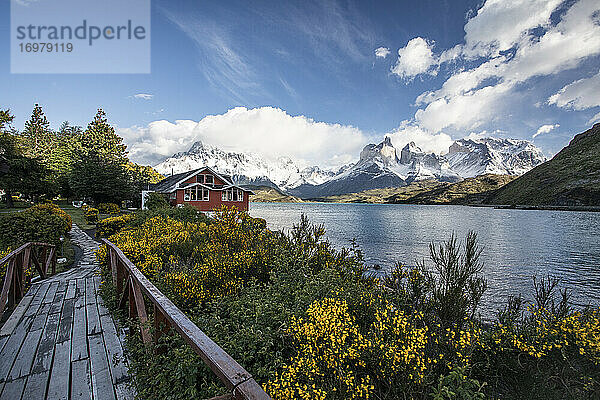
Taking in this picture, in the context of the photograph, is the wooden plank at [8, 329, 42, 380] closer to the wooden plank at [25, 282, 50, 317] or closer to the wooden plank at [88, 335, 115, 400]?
the wooden plank at [88, 335, 115, 400]

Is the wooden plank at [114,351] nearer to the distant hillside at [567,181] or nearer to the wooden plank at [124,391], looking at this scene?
the wooden plank at [124,391]

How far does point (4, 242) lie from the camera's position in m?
9.98

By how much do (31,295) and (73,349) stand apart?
3.50 meters

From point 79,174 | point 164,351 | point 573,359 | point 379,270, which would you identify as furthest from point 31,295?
point 79,174

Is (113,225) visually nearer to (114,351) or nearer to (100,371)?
(114,351)

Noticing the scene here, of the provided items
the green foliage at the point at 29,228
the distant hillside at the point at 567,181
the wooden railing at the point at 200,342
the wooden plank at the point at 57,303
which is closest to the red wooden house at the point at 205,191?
the green foliage at the point at 29,228

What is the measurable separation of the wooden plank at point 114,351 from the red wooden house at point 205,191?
1214 inches

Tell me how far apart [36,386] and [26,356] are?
886 millimetres

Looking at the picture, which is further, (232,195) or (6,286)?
(232,195)

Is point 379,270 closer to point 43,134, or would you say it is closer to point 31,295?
point 31,295

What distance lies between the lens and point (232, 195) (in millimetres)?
38469

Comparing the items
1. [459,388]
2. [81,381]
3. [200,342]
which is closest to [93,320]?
[81,381]

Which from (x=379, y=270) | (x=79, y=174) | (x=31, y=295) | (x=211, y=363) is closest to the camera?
(x=211, y=363)

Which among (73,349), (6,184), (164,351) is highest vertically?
(6,184)
